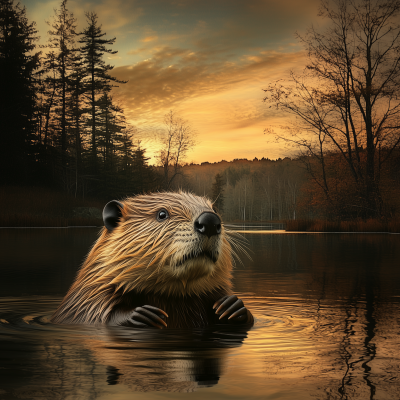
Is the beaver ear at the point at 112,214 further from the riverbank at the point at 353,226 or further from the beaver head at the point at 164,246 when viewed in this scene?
the riverbank at the point at 353,226

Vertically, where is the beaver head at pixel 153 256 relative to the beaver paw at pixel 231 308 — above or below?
above

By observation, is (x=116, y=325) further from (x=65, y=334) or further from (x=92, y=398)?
(x=92, y=398)

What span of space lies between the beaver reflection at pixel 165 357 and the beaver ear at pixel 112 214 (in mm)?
1059

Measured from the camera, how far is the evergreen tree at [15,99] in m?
43.5

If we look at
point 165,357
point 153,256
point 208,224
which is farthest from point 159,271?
point 165,357

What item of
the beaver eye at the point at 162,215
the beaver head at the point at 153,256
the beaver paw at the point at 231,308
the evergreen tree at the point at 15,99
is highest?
the evergreen tree at the point at 15,99

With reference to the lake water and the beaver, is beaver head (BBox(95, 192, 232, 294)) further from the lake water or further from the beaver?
the lake water

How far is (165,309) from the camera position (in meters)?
4.70

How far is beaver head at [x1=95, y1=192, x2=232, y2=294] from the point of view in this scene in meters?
4.29

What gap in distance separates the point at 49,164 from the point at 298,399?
47792 mm

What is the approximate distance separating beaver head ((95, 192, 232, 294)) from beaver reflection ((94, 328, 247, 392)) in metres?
0.44

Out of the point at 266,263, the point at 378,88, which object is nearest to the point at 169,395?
the point at 266,263

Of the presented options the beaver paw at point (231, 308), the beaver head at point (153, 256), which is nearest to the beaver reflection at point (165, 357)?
the beaver paw at point (231, 308)

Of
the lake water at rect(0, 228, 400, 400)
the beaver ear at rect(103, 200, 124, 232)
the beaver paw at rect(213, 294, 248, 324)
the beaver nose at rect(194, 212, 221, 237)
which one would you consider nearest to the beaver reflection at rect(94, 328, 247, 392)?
the lake water at rect(0, 228, 400, 400)
